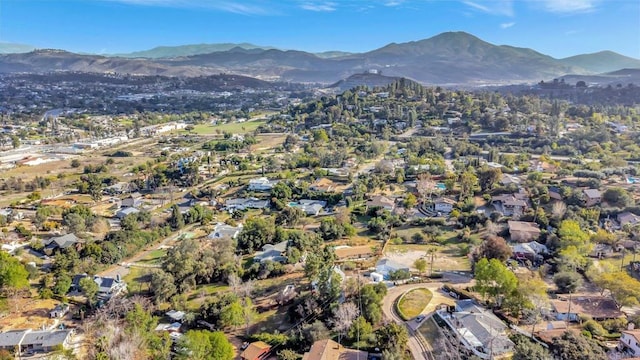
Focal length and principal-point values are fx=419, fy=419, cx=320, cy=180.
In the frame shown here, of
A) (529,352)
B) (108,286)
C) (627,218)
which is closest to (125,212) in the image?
(108,286)

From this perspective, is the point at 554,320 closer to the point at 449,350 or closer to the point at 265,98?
the point at 449,350

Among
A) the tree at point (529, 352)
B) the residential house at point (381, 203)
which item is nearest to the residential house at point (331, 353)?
the tree at point (529, 352)

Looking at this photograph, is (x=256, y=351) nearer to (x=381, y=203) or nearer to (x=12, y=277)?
(x=12, y=277)

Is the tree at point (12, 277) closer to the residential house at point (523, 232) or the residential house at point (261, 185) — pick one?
the residential house at point (261, 185)

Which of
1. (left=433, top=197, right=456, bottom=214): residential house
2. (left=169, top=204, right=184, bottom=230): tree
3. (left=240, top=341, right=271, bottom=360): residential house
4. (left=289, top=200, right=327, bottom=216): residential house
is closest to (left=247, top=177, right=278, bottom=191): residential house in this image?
(left=289, top=200, right=327, bottom=216): residential house

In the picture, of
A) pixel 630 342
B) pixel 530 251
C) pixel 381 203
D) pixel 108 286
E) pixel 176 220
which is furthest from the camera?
pixel 381 203

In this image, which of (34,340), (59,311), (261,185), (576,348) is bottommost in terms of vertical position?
(59,311)

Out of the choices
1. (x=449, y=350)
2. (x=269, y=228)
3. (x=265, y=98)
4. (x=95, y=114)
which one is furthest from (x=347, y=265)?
(x=265, y=98)
